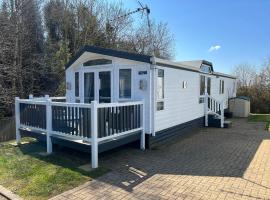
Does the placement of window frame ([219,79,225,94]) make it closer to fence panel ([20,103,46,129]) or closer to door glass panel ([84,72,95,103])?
door glass panel ([84,72,95,103])

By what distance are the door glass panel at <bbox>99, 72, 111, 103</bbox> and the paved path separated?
2015mm

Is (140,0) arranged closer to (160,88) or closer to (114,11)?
(160,88)

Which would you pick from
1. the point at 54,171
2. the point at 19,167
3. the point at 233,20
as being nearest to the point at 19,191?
the point at 54,171

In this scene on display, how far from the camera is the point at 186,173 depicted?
5.61 m

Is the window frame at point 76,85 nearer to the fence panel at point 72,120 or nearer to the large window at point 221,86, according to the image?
the fence panel at point 72,120

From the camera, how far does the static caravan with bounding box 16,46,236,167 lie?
20.5 ft

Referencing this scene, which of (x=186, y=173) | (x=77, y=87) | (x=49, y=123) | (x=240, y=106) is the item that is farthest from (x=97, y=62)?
(x=240, y=106)

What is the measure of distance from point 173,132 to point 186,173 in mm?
3748

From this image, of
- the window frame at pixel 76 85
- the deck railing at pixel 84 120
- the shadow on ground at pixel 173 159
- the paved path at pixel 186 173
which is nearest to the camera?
the paved path at pixel 186 173

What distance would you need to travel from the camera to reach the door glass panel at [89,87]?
29.6 feet

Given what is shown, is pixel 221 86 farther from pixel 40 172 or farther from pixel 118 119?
pixel 40 172

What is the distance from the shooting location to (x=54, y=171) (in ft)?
18.4

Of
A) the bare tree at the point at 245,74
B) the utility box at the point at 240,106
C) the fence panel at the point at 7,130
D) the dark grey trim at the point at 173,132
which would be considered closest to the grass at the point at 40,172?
the dark grey trim at the point at 173,132

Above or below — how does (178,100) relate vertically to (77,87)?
below
